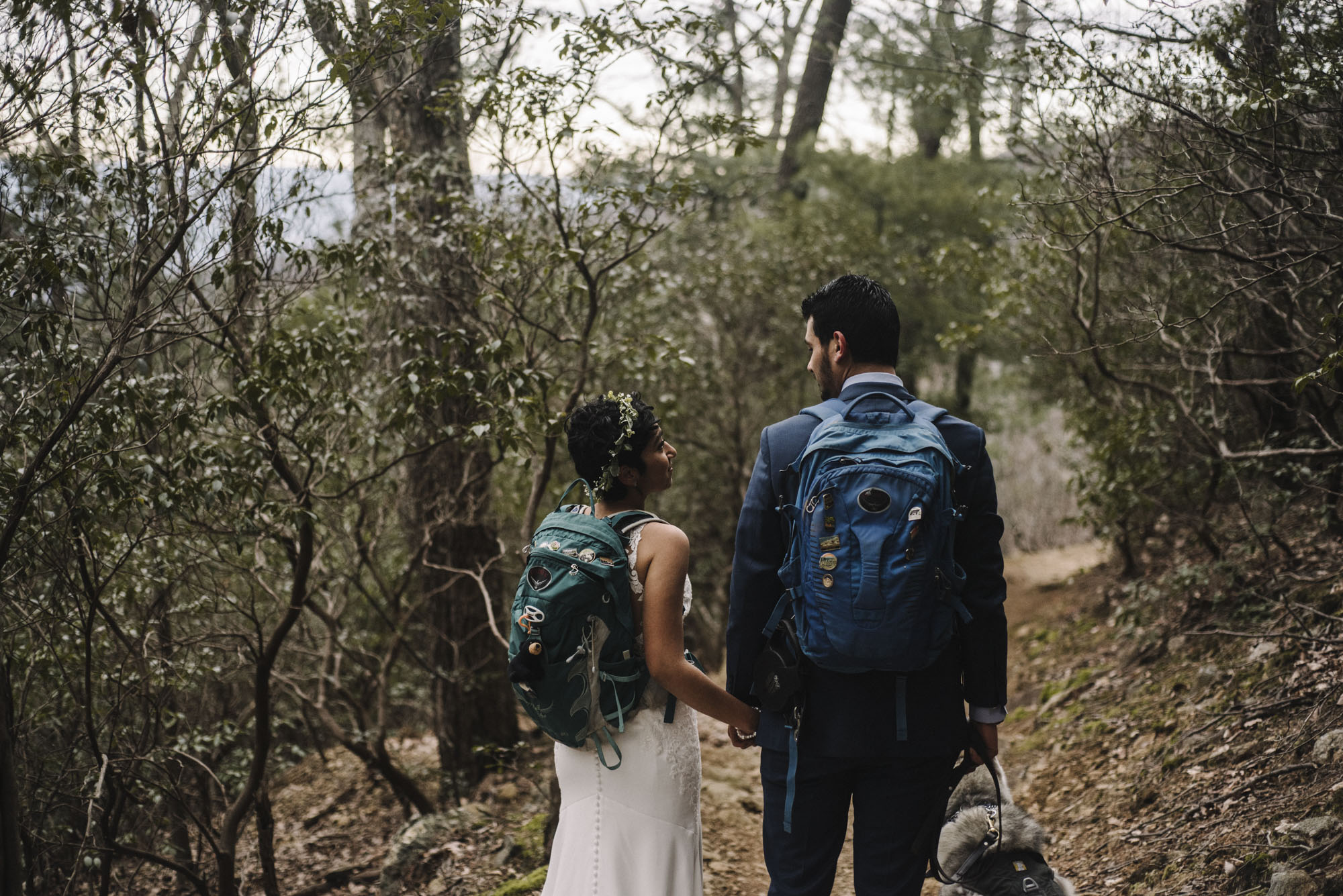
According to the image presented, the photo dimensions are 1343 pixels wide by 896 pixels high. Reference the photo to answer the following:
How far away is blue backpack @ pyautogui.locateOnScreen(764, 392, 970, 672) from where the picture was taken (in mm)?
2242

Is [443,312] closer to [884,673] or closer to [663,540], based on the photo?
[663,540]

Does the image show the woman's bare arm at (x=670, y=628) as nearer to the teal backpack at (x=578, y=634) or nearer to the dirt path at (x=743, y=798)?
the teal backpack at (x=578, y=634)

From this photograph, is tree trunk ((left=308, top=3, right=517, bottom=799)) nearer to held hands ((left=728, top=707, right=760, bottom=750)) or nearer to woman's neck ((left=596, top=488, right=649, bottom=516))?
woman's neck ((left=596, top=488, right=649, bottom=516))

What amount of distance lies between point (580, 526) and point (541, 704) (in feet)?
1.57

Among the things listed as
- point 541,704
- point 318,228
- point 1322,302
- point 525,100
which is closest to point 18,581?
point 318,228

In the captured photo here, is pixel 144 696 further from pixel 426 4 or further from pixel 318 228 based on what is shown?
pixel 426 4

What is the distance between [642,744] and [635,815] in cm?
19

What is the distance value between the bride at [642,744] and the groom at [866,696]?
17 centimetres

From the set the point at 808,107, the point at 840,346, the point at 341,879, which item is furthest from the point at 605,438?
the point at 808,107

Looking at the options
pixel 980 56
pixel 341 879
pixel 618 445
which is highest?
pixel 980 56

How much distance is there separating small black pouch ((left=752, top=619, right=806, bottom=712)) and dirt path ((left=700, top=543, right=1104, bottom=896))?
8.36ft

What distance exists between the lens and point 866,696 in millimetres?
2418

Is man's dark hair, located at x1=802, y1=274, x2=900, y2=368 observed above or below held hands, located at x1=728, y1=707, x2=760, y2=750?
above

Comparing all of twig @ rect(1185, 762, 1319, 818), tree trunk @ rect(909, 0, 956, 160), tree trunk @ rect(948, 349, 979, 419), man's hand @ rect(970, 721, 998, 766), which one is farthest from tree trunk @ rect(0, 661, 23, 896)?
tree trunk @ rect(948, 349, 979, 419)
